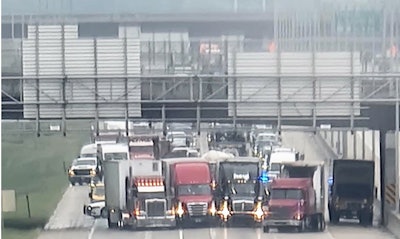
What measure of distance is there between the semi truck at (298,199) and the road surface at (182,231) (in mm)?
40

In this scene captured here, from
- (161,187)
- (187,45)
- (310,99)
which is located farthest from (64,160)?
(310,99)

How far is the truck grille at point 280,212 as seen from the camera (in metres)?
4.27

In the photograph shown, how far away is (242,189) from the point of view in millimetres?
4172

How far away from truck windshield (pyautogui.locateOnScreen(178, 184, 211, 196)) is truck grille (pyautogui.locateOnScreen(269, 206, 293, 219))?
11.1 inches

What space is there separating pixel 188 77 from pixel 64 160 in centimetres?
60

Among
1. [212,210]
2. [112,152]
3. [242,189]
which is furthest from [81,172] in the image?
[242,189]

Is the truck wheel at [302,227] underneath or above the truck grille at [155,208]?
underneath

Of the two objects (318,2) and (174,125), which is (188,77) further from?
(318,2)

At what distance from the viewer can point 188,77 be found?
13.6 feet

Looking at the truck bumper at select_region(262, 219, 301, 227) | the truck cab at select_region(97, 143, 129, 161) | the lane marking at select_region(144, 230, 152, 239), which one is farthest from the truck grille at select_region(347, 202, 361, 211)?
the truck cab at select_region(97, 143, 129, 161)

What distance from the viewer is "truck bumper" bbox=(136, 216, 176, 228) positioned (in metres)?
4.23

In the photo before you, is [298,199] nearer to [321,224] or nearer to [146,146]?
[321,224]

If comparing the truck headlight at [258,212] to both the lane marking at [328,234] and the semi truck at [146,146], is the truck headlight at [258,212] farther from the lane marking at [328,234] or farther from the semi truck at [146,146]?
the semi truck at [146,146]

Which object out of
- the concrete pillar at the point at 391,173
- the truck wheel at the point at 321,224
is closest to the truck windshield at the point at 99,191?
the truck wheel at the point at 321,224
